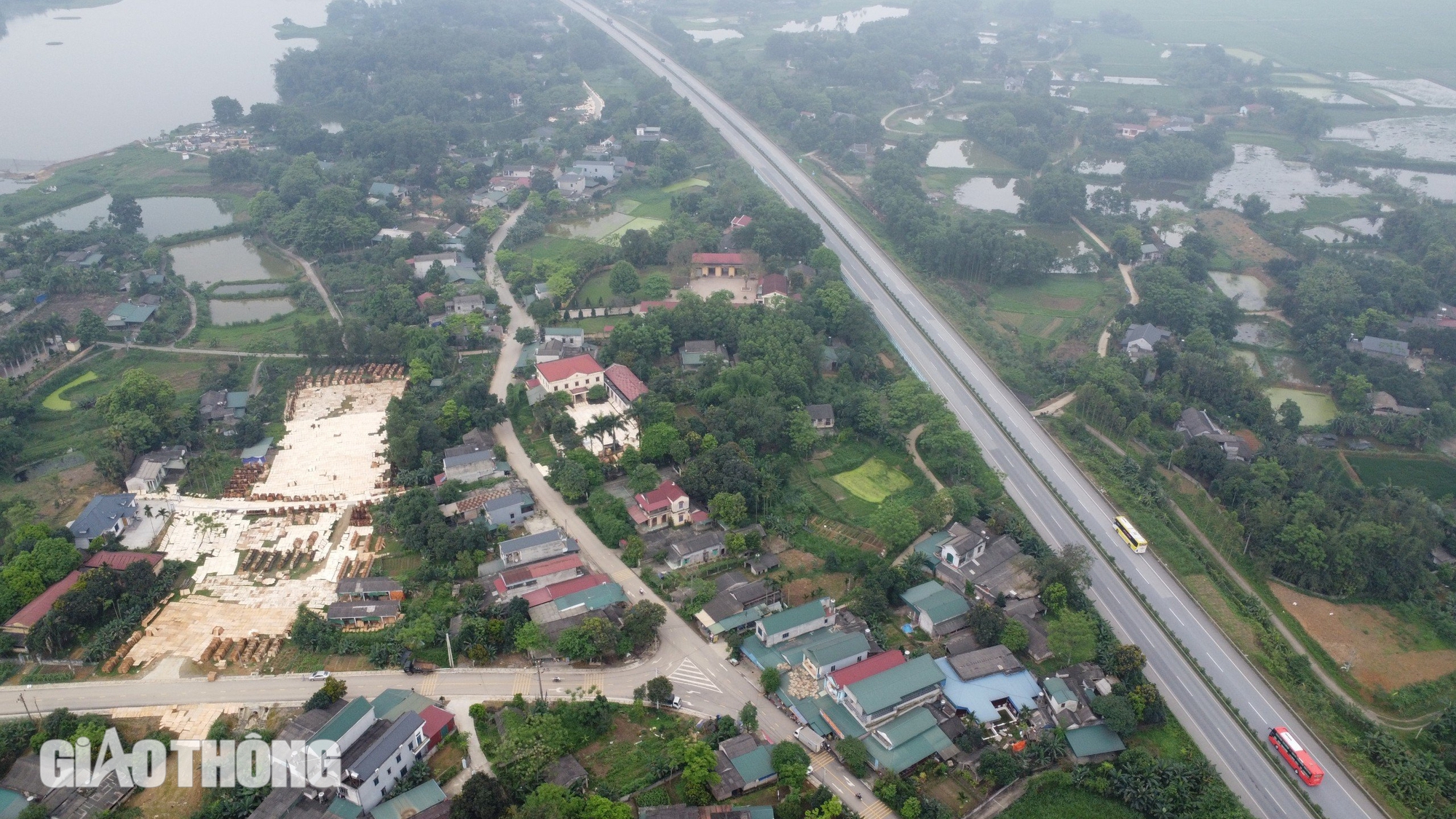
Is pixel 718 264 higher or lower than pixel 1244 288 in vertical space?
higher

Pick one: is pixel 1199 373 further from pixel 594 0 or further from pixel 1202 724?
pixel 594 0

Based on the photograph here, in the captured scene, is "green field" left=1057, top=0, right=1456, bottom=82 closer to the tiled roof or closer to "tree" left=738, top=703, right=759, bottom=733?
the tiled roof

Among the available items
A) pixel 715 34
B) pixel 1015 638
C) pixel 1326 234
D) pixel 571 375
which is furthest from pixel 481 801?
pixel 715 34

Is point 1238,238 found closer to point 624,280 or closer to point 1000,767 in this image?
point 624,280

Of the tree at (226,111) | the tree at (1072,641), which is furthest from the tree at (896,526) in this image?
the tree at (226,111)

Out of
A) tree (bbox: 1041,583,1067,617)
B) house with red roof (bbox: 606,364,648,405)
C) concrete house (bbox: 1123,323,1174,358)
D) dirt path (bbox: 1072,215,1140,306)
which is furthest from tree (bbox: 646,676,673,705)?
dirt path (bbox: 1072,215,1140,306)

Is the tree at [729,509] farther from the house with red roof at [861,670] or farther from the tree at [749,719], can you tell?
the tree at [749,719]

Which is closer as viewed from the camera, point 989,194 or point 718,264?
point 718,264
